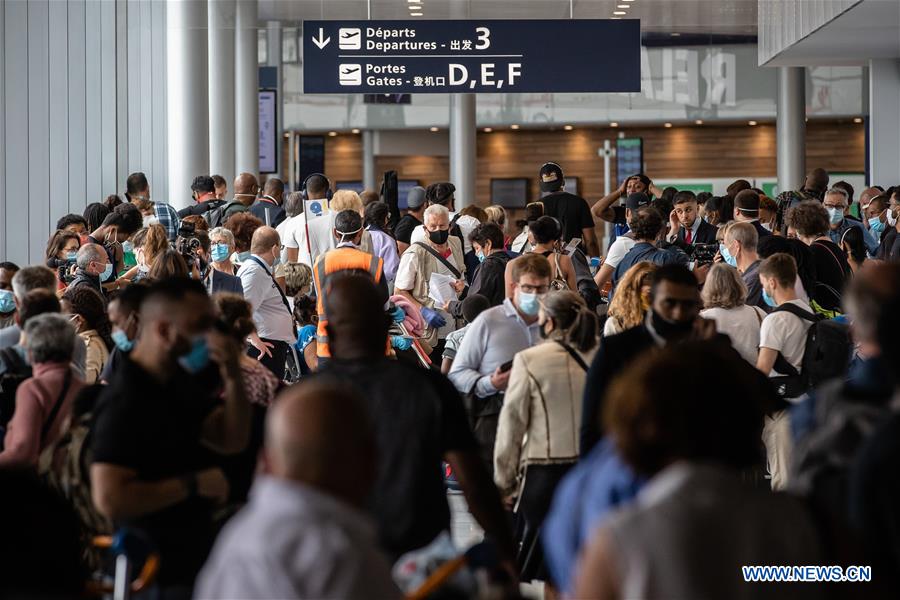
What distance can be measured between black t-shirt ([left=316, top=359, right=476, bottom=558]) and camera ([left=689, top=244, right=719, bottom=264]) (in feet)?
20.9

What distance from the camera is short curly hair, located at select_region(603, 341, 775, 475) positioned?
2.63 meters

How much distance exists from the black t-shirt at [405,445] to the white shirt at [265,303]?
5.10 meters

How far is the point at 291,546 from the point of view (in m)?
2.49

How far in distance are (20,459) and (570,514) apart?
237cm

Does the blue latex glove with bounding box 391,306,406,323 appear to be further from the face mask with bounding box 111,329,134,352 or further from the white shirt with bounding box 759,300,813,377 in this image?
the face mask with bounding box 111,329,134,352

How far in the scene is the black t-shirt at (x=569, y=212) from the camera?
12398 mm

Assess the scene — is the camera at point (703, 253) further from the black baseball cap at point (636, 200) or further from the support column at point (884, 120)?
the support column at point (884, 120)

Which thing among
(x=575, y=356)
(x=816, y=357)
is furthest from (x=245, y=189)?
(x=575, y=356)

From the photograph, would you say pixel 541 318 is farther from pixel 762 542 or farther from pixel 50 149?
pixel 50 149

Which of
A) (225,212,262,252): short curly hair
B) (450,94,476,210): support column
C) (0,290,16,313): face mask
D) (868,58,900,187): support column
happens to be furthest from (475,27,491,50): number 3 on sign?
(450,94,476,210): support column

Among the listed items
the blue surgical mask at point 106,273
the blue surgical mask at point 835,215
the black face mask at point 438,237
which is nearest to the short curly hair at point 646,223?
the black face mask at point 438,237

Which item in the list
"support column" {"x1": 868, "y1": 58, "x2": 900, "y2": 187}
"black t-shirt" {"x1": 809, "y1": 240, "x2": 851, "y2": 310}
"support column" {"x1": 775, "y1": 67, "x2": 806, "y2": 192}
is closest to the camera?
"black t-shirt" {"x1": 809, "y1": 240, "x2": 851, "y2": 310}

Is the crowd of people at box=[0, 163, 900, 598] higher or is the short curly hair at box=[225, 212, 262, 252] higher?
the short curly hair at box=[225, 212, 262, 252]

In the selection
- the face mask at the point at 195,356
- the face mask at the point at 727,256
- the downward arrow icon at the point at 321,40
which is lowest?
the face mask at the point at 195,356
